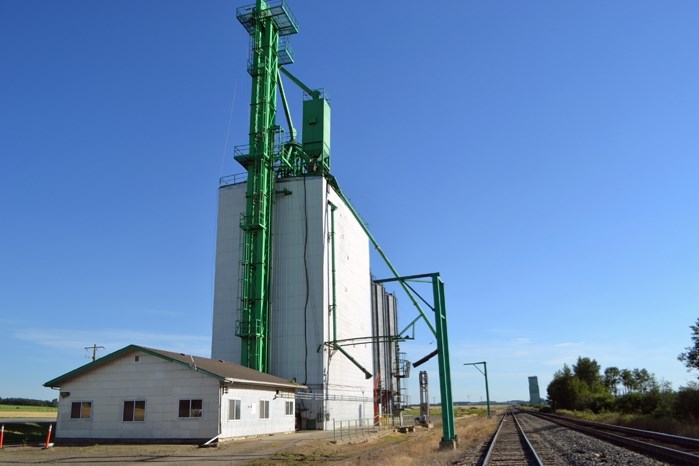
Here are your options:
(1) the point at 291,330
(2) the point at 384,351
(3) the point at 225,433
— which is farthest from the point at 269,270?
(2) the point at 384,351

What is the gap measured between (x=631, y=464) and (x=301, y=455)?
12648 mm

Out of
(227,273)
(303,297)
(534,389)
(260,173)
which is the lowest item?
(534,389)

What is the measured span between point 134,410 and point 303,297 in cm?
1867

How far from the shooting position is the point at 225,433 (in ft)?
89.7

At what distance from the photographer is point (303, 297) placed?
44.6 meters

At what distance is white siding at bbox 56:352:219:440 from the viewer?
27.2 meters

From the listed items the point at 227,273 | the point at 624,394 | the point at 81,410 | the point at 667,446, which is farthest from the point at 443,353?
the point at 624,394

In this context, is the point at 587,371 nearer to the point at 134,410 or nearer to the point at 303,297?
the point at 303,297

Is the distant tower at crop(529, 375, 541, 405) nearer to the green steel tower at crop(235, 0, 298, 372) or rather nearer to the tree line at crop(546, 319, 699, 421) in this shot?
the tree line at crop(546, 319, 699, 421)

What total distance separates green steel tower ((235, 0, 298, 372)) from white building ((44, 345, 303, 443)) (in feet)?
40.8

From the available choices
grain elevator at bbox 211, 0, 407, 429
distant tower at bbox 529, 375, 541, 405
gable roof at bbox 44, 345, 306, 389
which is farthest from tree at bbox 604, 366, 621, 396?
gable roof at bbox 44, 345, 306, 389

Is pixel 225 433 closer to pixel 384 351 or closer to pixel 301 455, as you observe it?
pixel 301 455

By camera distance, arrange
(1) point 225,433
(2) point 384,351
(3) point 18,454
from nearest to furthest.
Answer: (3) point 18,454
(1) point 225,433
(2) point 384,351

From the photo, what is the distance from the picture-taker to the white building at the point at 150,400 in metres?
27.2
